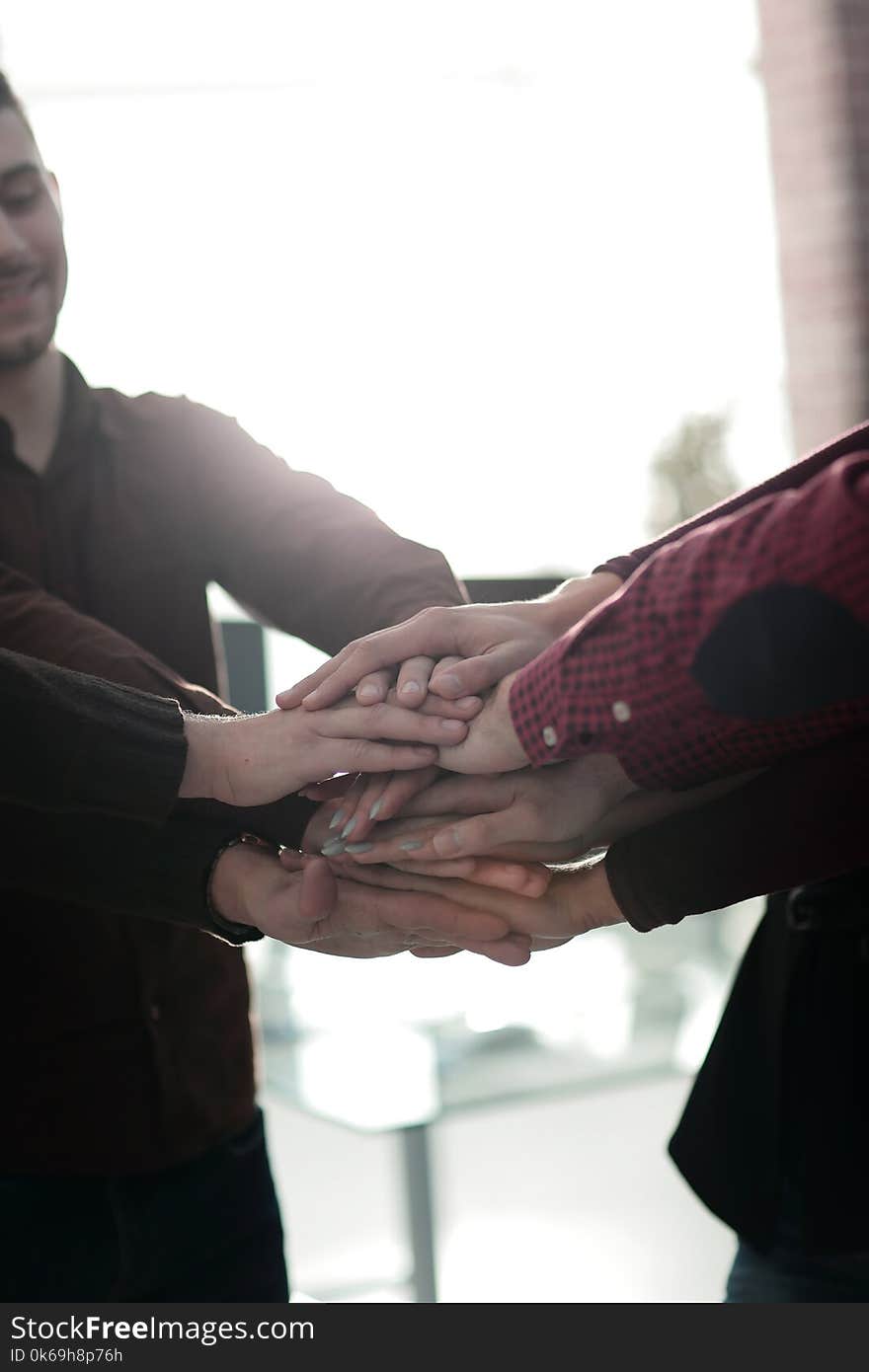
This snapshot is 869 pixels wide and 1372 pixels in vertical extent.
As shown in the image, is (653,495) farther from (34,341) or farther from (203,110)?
(34,341)

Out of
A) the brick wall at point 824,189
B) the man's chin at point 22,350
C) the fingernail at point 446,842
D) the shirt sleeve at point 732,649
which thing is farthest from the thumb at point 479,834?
the brick wall at point 824,189

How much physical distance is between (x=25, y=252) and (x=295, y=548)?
1.18 feet

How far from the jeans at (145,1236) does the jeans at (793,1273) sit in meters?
0.43

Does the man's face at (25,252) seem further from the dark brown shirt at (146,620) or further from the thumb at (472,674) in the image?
the thumb at (472,674)

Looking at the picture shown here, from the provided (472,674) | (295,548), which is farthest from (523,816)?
(295,548)

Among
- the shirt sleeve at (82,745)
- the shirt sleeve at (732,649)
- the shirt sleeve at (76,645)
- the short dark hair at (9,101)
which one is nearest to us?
the shirt sleeve at (732,649)

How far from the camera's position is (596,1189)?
2.26 meters

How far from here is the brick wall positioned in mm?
3541

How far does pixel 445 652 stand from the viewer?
42.6 inches

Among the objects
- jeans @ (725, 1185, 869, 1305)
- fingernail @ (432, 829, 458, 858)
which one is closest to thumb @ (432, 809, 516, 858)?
fingernail @ (432, 829, 458, 858)

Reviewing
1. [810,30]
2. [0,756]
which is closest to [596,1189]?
[0,756]

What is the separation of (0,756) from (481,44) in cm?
575

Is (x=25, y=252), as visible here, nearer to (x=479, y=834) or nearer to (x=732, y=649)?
(x=479, y=834)

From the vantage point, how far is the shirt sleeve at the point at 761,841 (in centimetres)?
84
